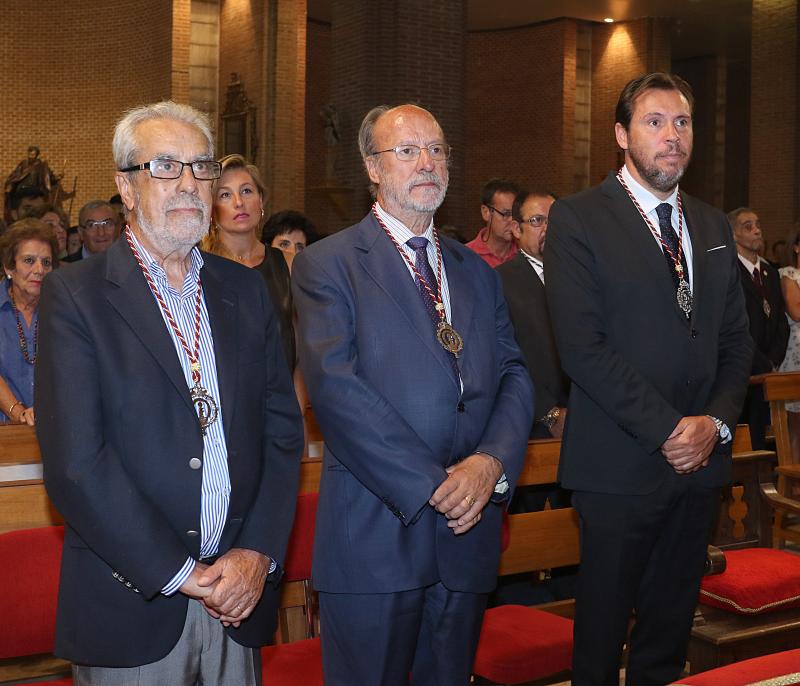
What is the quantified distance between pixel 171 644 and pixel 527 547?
177cm

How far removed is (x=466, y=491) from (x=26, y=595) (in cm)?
117

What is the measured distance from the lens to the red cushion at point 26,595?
264cm

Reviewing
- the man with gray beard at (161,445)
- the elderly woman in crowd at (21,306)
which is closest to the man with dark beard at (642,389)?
the man with gray beard at (161,445)

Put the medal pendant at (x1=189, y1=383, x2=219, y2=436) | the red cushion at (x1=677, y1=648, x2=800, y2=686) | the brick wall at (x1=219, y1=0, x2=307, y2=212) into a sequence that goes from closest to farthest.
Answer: the red cushion at (x1=677, y1=648, x2=800, y2=686), the medal pendant at (x1=189, y1=383, x2=219, y2=436), the brick wall at (x1=219, y1=0, x2=307, y2=212)

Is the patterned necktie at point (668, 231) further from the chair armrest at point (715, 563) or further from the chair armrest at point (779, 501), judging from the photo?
the chair armrest at point (779, 501)

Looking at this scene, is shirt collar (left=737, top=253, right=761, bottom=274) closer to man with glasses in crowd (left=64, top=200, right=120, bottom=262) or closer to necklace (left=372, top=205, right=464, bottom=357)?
man with glasses in crowd (left=64, top=200, right=120, bottom=262)

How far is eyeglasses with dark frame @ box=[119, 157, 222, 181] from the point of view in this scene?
2.22 m

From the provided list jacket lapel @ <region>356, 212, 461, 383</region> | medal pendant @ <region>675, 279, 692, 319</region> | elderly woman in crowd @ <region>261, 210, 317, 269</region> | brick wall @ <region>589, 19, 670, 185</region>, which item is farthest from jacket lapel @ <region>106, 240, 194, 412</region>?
brick wall @ <region>589, 19, 670, 185</region>

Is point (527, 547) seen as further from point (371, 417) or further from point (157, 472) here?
point (157, 472)

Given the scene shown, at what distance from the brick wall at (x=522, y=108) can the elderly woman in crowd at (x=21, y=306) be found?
1350 cm

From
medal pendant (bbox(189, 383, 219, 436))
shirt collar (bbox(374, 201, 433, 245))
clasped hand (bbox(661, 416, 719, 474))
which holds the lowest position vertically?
clasped hand (bbox(661, 416, 719, 474))

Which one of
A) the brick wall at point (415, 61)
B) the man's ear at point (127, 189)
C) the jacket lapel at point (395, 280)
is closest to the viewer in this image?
the man's ear at point (127, 189)

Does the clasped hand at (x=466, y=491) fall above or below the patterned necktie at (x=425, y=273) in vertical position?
below

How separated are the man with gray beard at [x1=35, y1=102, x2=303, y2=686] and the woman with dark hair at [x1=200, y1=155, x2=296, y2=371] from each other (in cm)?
214
